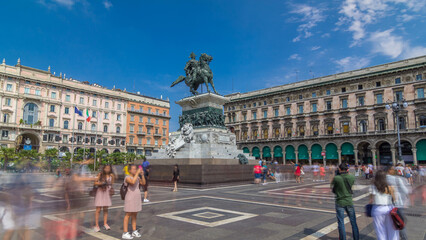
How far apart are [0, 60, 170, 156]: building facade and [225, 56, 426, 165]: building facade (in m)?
32.8

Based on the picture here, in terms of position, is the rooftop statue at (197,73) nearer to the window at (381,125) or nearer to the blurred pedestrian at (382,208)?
the blurred pedestrian at (382,208)

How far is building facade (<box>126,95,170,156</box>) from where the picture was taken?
72.1 meters

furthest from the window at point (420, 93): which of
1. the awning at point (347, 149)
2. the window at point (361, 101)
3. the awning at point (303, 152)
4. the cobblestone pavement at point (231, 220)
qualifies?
the cobblestone pavement at point (231, 220)

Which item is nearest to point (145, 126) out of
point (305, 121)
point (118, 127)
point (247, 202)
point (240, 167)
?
point (118, 127)

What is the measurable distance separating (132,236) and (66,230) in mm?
1730

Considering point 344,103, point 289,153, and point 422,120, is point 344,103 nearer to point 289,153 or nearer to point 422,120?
point 422,120

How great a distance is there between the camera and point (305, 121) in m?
60.8

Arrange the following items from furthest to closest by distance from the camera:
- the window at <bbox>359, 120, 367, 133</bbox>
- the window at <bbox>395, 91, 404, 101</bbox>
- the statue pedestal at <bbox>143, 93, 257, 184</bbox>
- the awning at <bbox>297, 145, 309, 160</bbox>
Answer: the awning at <bbox>297, 145, 309, 160</bbox> → the window at <bbox>359, 120, 367, 133</bbox> → the window at <bbox>395, 91, 404, 101</bbox> → the statue pedestal at <bbox>143, 93, 257, 184</bbox>

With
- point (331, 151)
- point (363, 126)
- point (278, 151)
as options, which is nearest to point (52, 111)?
point (278, 151)

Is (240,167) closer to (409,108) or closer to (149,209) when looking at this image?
(149,209)

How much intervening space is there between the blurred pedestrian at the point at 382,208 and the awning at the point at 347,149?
5465 cm

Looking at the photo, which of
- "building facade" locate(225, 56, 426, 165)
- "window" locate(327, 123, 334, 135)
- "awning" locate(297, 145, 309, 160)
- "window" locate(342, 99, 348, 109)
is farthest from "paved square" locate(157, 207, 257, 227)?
"awning" locate(297, 145, 309, 160)

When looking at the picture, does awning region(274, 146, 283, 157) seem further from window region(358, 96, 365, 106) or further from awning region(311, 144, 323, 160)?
window region(358, 96, 365, 106)

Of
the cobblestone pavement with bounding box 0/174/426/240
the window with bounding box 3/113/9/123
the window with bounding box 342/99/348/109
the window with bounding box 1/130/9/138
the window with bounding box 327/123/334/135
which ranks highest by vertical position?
the window with bounding box 342/99/348/109
